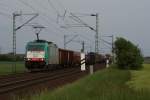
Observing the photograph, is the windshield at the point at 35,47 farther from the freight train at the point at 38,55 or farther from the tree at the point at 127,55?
the tree at the point at 127,55

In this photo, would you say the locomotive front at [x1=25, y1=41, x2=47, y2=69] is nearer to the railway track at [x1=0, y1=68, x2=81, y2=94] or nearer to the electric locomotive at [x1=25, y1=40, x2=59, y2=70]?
the electric locomotive at [x1=25, y1=40, x2=59, y2=70]

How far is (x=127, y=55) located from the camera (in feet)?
189

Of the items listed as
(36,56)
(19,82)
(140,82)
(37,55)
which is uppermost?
(37,55)

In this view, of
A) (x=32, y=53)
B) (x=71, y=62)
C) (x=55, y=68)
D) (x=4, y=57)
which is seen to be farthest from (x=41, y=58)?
(x=4, y=57)

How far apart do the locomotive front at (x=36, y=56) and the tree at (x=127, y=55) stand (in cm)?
1053

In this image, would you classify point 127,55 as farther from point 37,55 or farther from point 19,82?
point 19,82

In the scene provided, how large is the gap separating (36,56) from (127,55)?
38.3 ft

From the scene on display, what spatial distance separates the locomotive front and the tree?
10525 millimetres

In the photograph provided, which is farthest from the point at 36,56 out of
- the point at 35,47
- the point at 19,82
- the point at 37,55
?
the point at 19,82

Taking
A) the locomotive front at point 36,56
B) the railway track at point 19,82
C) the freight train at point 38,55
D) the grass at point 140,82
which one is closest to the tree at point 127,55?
the freight train at point 38,55

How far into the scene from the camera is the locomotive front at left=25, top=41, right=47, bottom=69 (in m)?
51.9

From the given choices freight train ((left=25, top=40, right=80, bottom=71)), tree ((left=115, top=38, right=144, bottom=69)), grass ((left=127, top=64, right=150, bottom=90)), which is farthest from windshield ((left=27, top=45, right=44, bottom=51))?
grass ((left=127, top=64, right=150, bottom=90))

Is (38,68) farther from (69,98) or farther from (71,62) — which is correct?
(69,98)

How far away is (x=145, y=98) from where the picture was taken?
14094 millimetres
